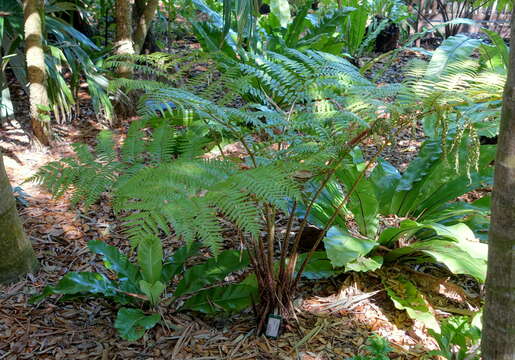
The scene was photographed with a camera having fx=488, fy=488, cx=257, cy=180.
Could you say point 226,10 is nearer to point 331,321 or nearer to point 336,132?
point 336,132

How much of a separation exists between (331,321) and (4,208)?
1.41 meters

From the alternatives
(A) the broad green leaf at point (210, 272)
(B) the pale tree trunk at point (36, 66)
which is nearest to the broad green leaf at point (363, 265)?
(A) the broad green leaf at point (210, 272)

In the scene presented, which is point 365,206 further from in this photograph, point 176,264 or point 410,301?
point 176,264

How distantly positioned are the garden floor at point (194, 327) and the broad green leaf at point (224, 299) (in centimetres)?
9

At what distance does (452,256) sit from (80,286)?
4.88 feet

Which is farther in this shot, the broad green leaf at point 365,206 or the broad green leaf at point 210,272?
the broad green leaf at point 365,206

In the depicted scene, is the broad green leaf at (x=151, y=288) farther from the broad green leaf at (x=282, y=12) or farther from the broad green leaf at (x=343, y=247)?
the broad green leaf at (x=282, y=12)

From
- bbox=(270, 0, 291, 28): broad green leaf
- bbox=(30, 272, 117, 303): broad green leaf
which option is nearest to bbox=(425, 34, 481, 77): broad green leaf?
bbox=(30, 272, 117, 303): broad green leaf

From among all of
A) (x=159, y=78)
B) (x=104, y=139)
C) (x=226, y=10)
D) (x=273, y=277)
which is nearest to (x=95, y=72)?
(x=159, y=78)

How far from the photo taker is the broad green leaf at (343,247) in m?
1.96

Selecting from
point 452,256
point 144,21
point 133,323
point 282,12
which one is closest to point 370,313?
point 452,256

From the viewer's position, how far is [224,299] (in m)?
1.95

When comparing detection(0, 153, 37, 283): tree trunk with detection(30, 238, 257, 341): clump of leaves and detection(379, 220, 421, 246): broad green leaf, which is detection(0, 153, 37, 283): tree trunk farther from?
detection(379, 220, 421, 246): broad green leaf

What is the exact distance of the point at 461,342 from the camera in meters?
1.68
